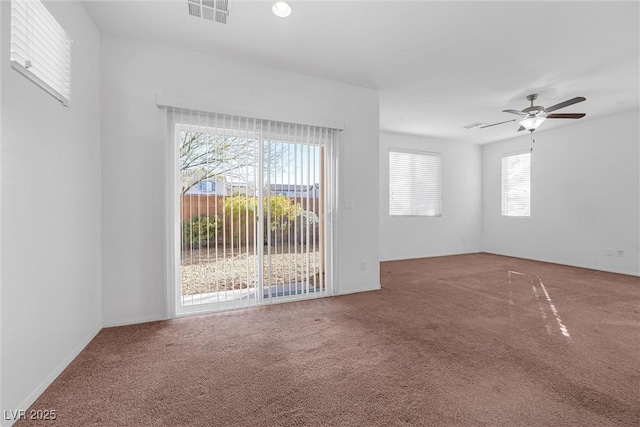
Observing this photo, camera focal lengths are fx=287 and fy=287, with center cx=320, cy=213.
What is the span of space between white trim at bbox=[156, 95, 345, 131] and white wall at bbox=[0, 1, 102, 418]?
0.61 metres

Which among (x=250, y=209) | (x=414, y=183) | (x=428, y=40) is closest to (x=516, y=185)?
(x=414, y=183)

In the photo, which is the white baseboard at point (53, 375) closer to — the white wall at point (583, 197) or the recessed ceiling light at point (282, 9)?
the recessed ceiling light at point (282, 9)

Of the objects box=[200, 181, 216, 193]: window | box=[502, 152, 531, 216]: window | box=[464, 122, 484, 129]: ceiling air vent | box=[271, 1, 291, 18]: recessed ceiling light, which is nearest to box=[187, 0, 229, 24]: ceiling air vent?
box=[271, 1, 291, 18]: recessed ceiling light

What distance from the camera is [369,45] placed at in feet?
9.95

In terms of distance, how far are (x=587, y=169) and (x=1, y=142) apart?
8.13 metres

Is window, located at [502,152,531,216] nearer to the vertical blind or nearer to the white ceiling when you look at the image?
the white ceiling

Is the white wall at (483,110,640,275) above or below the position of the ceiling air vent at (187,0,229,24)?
below

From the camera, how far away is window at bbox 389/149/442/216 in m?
6.70

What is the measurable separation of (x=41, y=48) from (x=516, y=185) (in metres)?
8.39

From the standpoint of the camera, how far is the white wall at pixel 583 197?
5156 millimetres

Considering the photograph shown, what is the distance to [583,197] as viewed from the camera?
5750mm

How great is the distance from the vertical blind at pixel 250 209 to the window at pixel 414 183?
318 cm

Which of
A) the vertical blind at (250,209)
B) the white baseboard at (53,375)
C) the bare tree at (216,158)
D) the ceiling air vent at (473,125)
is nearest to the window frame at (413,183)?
the ceiling air vent at (473,125)

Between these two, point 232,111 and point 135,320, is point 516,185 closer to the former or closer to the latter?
point 232,111
